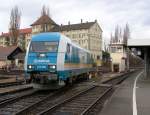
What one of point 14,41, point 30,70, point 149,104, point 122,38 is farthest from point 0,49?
point 149,104

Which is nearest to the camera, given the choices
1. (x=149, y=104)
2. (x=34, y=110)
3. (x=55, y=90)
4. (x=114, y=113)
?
(x=114, y=113)

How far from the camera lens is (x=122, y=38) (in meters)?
108

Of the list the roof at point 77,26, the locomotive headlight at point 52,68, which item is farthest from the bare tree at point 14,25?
the locomotive headlight at point 52,68

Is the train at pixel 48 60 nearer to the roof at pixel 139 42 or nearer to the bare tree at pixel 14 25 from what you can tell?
the roof at pixel 139 42

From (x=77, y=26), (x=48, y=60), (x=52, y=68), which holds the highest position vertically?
(x=77, y=26)

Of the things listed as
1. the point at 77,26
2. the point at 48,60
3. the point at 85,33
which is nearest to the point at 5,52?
the point at 85,33

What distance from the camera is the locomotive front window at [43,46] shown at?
20361 millimetres

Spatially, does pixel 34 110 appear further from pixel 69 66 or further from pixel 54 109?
pixel 69 66

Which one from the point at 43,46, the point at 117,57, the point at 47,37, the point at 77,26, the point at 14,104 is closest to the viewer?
the point at 14,104

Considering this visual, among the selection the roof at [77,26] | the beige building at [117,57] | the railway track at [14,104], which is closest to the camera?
the railway track at [14,104]

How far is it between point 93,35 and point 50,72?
119835mm

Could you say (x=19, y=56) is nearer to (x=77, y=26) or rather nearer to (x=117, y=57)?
(x=117, y=57)

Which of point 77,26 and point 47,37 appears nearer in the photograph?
point 47,37

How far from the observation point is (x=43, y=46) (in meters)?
20.6
